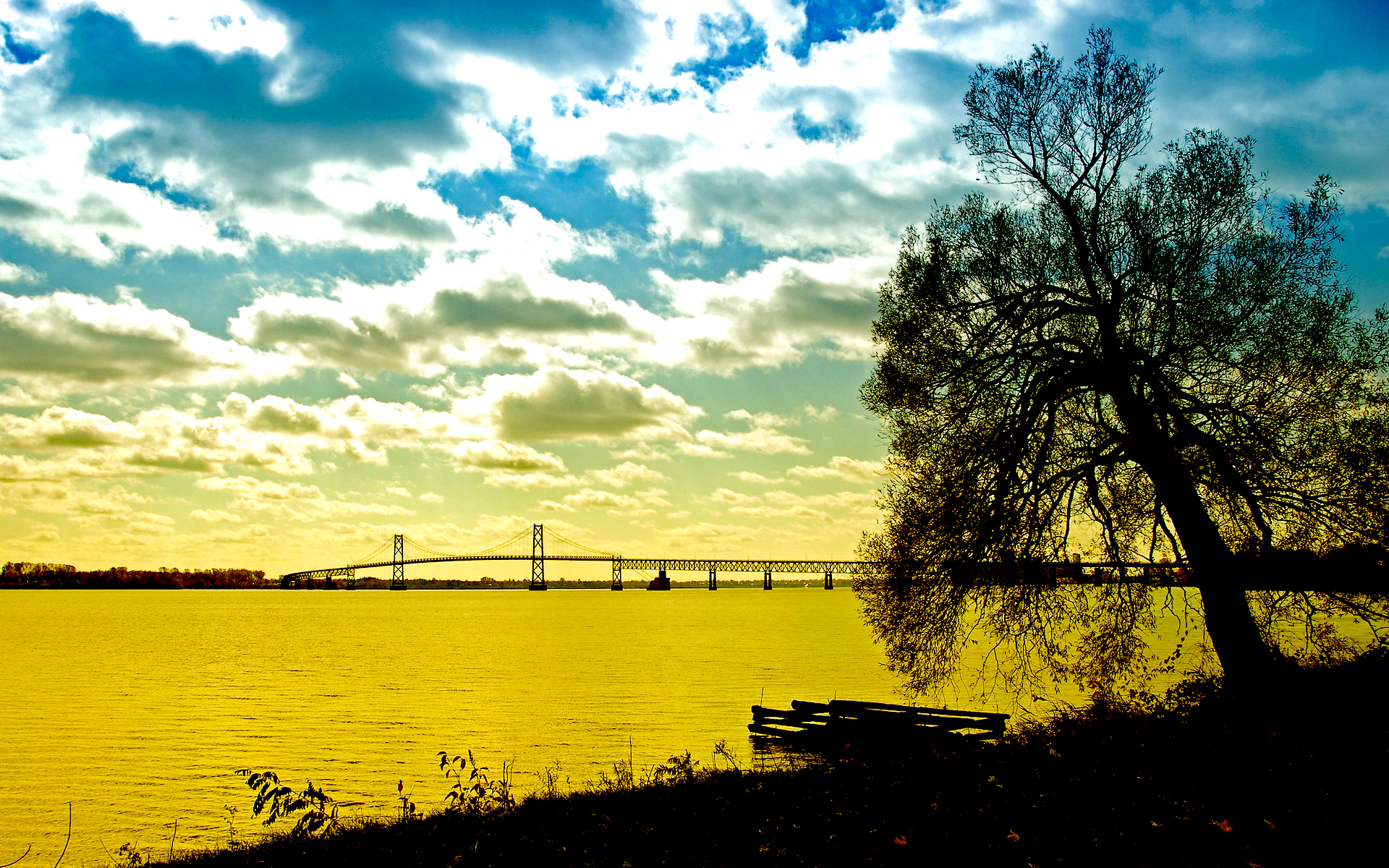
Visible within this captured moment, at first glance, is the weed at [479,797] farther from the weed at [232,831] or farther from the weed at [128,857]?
the weed at [128,857]

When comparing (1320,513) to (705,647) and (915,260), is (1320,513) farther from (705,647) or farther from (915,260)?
(705,647)

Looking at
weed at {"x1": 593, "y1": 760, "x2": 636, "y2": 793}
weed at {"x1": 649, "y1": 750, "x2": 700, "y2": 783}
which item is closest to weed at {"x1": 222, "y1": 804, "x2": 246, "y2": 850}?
weed at {"x1": 593, "y1": 760, "x2": 636, "y2": 793}

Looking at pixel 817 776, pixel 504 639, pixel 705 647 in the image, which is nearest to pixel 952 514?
pixel 817 776

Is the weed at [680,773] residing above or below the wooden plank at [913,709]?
below

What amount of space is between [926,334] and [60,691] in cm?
3697

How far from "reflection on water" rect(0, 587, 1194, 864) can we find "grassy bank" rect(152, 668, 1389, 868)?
15.9 feet

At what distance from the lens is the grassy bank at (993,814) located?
1014cm

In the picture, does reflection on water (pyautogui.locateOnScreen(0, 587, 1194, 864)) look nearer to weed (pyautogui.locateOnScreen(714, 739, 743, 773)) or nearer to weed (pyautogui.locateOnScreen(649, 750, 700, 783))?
weed (pyautogui.locateOnScreen(714, 739, 743, 773))

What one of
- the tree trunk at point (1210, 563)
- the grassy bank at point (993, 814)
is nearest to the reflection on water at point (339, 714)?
the grassy bank at point (993, 814)

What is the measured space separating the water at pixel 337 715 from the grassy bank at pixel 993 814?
466cm

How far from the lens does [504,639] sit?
232 ft

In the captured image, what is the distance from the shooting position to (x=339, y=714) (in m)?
29.0

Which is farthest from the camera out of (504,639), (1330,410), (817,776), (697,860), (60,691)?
(504,639)

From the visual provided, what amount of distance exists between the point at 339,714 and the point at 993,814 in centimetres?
2388
